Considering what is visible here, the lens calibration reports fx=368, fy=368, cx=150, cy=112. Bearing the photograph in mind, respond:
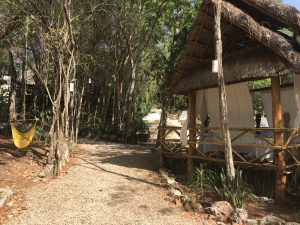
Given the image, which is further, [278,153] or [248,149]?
[248,149]

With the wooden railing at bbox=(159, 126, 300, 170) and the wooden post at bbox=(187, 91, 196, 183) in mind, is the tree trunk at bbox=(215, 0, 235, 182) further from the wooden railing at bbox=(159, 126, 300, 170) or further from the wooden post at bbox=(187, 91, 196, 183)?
the wooden post at bbox=(187, 91, 196, 183)

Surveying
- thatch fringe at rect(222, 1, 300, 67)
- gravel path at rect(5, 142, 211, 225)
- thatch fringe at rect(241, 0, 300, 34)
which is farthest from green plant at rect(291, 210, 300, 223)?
thatch fringe at rect(241, 0, 300, 34)

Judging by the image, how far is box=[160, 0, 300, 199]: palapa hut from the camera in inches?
316

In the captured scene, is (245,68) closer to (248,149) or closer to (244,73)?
(244,73)

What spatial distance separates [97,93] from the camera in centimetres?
2308

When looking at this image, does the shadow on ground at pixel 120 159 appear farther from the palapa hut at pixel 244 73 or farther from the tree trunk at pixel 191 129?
the tree trunk at pixel 191 129

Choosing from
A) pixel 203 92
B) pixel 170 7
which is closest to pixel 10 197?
pixel 203 92

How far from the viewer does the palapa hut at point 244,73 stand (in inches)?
316

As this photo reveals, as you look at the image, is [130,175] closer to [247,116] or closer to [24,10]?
[247,116]

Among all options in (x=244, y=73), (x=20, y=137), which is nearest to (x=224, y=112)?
(x=244, y=73)

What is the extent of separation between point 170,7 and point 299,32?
7704 millimetres

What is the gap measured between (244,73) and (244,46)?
1635 millimetres

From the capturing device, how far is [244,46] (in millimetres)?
9672

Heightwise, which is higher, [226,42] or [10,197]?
[226,42]
